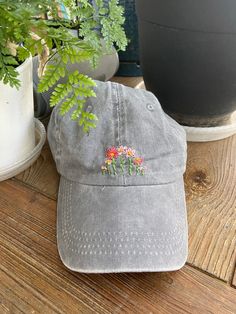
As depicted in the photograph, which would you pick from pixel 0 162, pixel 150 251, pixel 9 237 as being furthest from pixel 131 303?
pixel 0 162

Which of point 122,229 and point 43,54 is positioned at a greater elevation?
point 43,54

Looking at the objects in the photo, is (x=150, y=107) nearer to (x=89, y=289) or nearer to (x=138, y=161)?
(x=138, y=161)

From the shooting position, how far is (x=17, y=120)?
52cm

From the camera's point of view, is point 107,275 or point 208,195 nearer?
point 107,275

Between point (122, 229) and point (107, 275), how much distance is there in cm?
6

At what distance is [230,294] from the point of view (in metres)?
0.39

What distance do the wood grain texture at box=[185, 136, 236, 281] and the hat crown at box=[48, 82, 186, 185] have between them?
72 mm

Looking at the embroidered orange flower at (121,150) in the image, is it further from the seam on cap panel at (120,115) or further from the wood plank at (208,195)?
the wood plank at (208,195)

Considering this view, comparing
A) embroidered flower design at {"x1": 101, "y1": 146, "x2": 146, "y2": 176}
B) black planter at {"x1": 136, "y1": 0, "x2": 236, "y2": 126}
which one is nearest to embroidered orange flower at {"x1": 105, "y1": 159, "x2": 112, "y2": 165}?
embroidered flower design at {"x1": 101, "y1": 146, "x2": 146, "y2": 176}

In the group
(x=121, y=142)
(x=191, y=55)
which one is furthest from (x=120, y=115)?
(x=191, y=55)

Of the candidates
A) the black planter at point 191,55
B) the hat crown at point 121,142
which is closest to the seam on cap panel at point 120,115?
the hat crown at point 121,142

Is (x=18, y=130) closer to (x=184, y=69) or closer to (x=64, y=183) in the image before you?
(x=64, y=183)

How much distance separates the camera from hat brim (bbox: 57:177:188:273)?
1.23 ft

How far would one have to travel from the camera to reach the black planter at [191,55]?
0.50m
